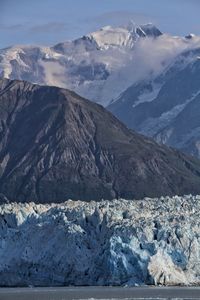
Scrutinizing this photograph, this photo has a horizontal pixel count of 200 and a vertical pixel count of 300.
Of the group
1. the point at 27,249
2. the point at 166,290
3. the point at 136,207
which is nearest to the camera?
the point at 166,290

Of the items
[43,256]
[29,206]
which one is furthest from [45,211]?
[43,256]

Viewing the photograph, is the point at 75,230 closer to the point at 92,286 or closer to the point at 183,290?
the point at 92,286

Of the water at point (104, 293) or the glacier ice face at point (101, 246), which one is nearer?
the water at point (104, 293)

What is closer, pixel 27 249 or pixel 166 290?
pixel 166 290

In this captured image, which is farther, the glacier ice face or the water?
the glacier ice face
